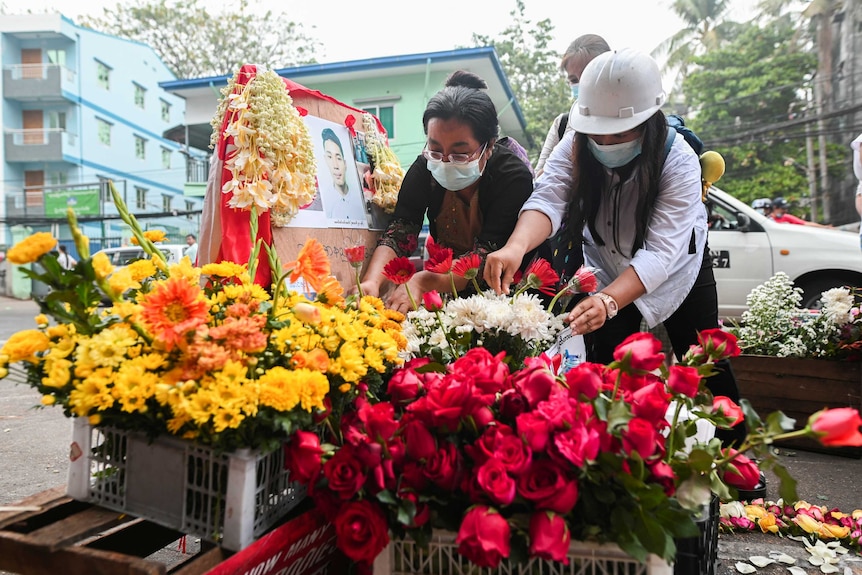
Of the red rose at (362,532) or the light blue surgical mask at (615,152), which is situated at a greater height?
the light blue surgical mask at (615,152)

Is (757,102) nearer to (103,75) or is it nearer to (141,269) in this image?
(103,75)

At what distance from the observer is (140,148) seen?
27.2m

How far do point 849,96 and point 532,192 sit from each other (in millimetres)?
22365

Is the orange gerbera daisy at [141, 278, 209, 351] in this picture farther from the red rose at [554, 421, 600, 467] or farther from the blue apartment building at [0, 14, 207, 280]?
the blue apartment building at [0, 14, 207, 280]

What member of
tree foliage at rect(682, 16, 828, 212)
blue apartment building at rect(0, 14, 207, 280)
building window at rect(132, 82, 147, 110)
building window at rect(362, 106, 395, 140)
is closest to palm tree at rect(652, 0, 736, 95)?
tree foliage at rect(682, 16, 828, 212)

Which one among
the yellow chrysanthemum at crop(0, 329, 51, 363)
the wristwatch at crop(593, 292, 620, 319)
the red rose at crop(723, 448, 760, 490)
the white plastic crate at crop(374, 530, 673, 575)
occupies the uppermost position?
the wristwatch at crop(593, 292, 620, 319)

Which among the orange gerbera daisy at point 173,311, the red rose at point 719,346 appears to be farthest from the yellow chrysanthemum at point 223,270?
the red rose at point 719,346

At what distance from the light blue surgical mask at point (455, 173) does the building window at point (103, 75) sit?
86.1ft

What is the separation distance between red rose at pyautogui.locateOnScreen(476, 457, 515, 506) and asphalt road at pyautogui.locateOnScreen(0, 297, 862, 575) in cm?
130

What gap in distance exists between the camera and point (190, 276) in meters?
1.14

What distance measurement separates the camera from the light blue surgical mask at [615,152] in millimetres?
1984

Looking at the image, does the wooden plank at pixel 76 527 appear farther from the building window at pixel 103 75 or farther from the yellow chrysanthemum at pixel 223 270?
the building window at pixel 103 75

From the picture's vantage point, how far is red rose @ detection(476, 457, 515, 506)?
0.94 metres

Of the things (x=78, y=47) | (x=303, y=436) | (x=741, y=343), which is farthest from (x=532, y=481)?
(x=78, y=47)
